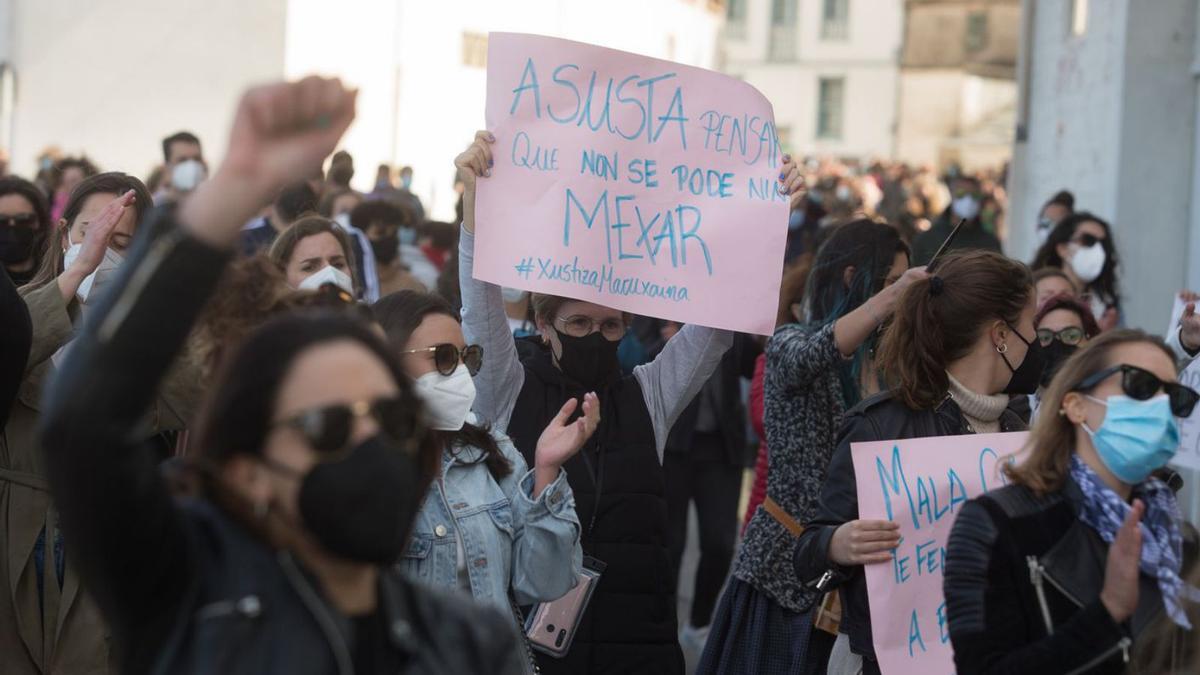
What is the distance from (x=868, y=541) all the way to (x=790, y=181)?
1455 mm

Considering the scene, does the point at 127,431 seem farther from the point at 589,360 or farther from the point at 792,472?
the point at 792,472

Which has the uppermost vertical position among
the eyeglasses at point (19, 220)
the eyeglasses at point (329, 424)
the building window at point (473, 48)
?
the building window at point (473, 48)

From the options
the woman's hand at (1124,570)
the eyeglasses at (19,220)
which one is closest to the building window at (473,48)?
the eyeglasses at (19,220)

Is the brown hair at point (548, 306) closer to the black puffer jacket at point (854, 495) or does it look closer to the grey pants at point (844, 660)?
the black puffer jacket at point (854, 495)

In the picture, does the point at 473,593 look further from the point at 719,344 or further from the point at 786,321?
the point at 786,321

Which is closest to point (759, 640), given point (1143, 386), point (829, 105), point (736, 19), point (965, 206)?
point (1143, 386)

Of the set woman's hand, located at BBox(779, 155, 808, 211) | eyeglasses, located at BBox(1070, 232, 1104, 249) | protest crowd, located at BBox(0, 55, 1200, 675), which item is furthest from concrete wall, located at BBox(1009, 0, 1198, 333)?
woman's hand, located at BBox(779, 155, 808, 211)

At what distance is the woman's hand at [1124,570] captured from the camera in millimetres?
3008

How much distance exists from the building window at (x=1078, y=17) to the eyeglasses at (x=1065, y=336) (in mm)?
7950

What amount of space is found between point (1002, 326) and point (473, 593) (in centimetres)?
153

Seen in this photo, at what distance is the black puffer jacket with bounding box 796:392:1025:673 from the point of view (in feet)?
13.9

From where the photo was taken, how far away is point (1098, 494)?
3.21 meters

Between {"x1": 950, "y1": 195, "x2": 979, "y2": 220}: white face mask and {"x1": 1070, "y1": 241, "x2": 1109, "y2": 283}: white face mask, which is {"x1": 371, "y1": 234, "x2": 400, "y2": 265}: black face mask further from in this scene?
{"x1": 950, "y1": 195, "x2": 979, "y2": 220}: white face mask

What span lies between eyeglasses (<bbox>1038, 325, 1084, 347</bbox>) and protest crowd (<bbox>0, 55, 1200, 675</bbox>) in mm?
13
